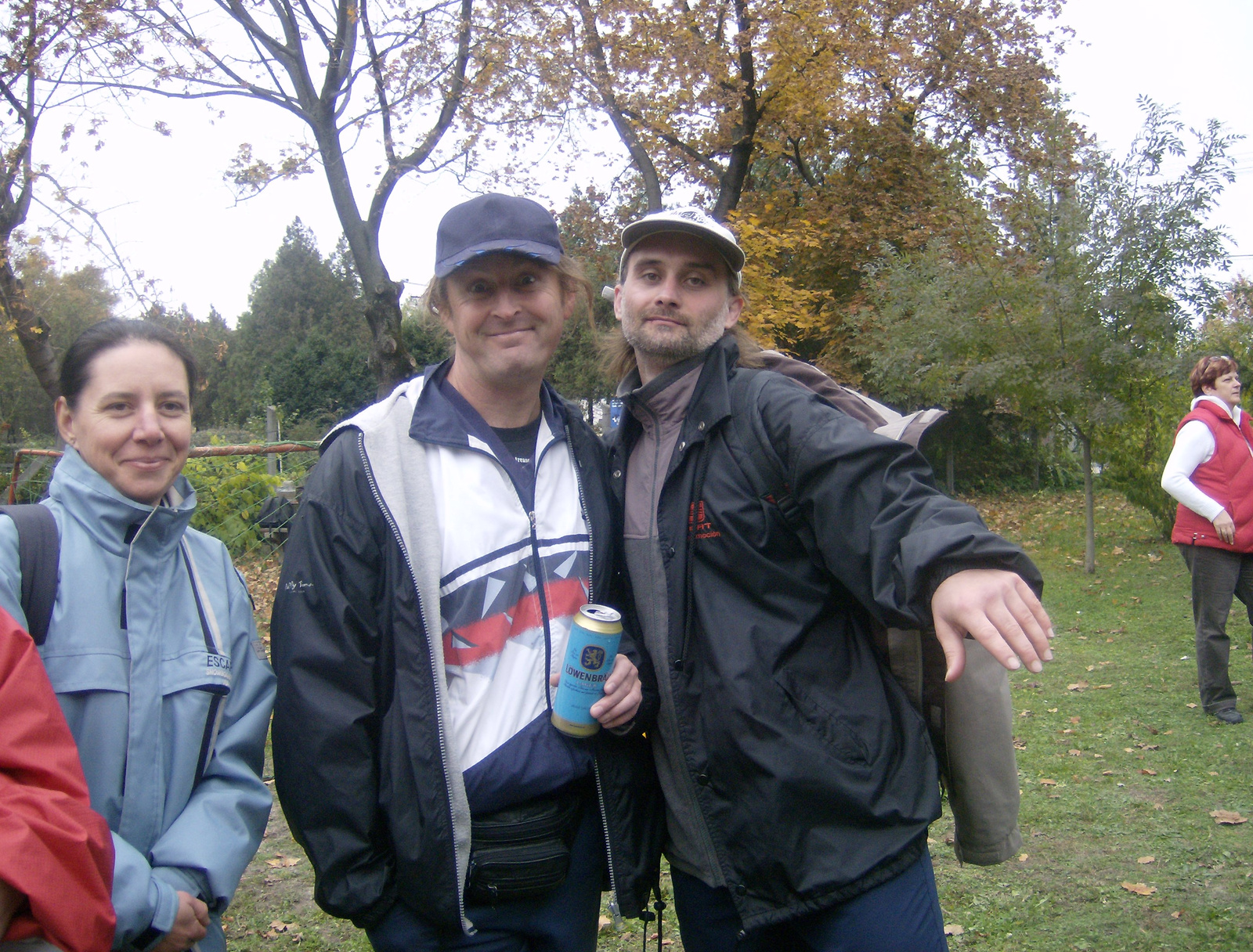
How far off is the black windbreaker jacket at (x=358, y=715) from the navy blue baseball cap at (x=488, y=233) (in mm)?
504

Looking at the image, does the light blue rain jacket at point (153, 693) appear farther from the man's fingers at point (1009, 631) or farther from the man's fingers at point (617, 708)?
the man's fingers at point (1009, 631)

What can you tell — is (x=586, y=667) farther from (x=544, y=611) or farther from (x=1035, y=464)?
(x=1035, y=464)

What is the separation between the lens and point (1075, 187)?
11.1m

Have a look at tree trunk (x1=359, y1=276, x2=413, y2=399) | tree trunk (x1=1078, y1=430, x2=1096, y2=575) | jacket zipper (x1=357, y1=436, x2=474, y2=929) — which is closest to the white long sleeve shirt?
jacket zipper (x1=357, y1=436, x2=474, y2=929)

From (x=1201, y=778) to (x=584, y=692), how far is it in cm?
442

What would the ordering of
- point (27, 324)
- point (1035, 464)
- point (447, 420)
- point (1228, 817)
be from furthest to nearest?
1. point (1035, 464)
2. point (27, 324)
3. point (1228, 817)
4. point (447, 420)

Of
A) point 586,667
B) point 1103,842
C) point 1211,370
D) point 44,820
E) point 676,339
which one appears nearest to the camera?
point 44,820

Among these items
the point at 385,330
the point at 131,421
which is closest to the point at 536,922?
the point at 131,421

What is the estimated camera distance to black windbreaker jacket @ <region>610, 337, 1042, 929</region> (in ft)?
5.72

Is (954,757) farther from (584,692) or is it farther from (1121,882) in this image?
(1121,882)

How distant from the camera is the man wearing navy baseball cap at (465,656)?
1819mm

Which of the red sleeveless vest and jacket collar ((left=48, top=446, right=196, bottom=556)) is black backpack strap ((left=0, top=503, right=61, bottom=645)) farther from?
the red sleeveless vest

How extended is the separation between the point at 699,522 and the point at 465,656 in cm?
56

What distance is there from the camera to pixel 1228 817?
4.32 m
